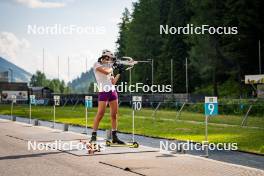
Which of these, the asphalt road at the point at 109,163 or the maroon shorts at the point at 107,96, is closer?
the asphalt road at the point at 109,163

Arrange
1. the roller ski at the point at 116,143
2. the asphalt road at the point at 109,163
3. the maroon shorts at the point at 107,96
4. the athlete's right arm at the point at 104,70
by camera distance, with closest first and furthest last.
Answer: the asphalt road at the point at 109,163, the athlete's right arm at the point at 104,70, the maroon shorts at the point at 107,96, the roller ski at the point at 116,143

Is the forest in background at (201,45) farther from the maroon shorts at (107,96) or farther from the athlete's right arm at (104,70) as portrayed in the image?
the athlete's right arm at (104,70)

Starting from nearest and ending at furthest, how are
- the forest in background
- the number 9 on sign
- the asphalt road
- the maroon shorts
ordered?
the asphalt road → the maroon shorts → the number 9 on sign → the forest in background

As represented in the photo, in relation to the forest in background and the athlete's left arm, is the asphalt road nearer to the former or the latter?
the athlete's left arm

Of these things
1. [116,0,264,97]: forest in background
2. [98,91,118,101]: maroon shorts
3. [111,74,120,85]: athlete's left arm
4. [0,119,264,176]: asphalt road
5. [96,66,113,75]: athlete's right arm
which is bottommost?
[0,119,264,176]: asphalt road

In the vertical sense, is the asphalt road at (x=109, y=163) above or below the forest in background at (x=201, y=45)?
below

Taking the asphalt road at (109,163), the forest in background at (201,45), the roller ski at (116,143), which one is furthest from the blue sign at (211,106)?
the forest in background at (201,45)

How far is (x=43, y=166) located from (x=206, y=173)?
379 centimetres

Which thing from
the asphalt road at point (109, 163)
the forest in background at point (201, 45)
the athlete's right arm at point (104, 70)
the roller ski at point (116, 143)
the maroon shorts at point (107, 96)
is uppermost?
the forest in background at point (201, 45)

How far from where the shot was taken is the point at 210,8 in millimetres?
66438

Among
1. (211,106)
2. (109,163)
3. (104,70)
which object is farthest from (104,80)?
(211,106)

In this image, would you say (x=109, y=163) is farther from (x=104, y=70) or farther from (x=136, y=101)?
(x=136, y=101)

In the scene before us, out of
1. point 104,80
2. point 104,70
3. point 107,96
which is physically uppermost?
point 104,70

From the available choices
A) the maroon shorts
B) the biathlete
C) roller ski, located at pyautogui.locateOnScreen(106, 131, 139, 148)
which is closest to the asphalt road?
roller ski, located at pyautogui.locateOnScreen(106, 131, 139, 148)
